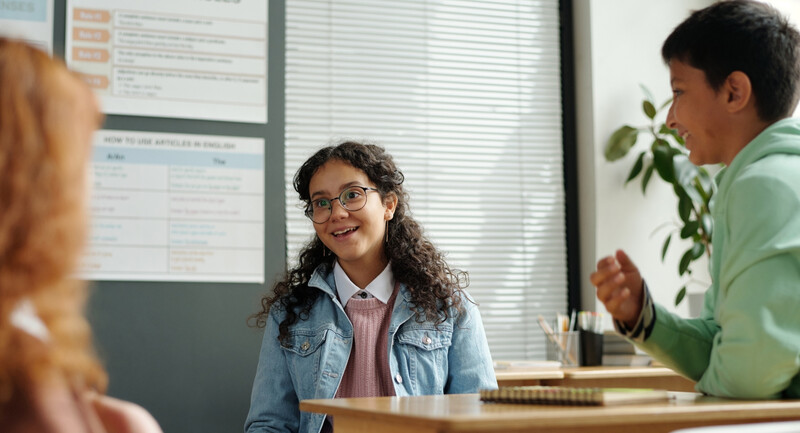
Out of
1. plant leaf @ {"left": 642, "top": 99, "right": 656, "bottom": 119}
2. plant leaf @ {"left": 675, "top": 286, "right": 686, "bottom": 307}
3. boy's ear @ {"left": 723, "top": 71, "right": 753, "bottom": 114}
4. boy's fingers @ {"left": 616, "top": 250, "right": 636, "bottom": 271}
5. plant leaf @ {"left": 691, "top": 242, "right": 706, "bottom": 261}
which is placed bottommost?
plant leaf @ {"left": 675, "top": 286, "right": 686, "bottom": 307}

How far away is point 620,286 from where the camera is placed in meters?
1.46

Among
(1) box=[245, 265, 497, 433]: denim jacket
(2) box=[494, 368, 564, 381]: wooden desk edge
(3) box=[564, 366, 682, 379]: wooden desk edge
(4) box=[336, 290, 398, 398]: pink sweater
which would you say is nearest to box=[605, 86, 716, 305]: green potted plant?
(3) box=[564, 366, 682, 379]: wooden desk edge

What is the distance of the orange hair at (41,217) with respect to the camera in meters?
0.77

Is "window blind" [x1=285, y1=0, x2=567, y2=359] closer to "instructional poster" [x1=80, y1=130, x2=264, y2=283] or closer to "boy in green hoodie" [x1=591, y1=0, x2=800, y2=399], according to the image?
"instructional poster" [x1=80, y1=130, x2=264, y2=283]

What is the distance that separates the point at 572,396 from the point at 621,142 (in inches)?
107

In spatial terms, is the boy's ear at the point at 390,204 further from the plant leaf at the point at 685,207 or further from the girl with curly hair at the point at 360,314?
the plant leaf at the point at 685,207

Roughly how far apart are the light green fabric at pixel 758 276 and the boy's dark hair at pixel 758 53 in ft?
0.22

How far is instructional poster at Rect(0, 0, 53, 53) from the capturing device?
2965 millimetres

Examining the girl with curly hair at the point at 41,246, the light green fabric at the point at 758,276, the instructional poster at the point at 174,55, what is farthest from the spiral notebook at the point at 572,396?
the instructional poster at the point at 174,55

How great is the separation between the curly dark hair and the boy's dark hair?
38.8 inches

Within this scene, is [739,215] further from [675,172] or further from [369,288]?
[675,172]

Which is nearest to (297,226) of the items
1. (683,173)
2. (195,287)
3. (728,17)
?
(195,287)

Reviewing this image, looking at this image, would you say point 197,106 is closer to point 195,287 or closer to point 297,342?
point 195,287

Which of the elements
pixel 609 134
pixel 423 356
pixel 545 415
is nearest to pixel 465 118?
pixel 609 134
